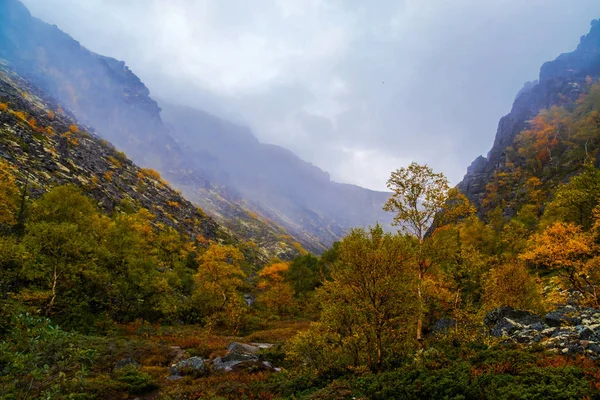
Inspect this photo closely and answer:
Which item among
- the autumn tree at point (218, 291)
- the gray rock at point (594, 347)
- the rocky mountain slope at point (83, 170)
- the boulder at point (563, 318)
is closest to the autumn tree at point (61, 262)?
the autumn tree at point (218, 291)

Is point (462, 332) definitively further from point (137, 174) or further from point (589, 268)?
point (137, 174)

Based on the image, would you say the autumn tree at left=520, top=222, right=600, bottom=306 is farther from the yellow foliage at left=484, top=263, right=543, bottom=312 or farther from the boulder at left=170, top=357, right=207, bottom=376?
the boulder at left=170, top=357, right=207, bottom=376

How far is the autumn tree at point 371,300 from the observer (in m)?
16.4

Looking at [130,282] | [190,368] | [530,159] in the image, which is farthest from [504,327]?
[530,159]

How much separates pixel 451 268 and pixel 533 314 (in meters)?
7.29

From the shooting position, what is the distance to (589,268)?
72.5 ft

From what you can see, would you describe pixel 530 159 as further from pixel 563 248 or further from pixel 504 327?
pixel 504 327

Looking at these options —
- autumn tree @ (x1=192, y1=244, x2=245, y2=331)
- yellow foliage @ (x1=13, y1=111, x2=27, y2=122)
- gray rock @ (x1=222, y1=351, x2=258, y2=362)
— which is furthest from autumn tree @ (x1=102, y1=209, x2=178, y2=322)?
yellow foliage @ (x1=13, y1=111, x2=27, y2=122)

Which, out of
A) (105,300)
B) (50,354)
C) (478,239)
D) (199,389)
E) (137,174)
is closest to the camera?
(50,354)

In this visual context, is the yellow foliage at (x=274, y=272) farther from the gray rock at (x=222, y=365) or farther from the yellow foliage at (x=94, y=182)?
the yellow foliage at (x=94, y=182)

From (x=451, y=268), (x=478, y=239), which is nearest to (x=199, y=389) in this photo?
(x=451, y=268)

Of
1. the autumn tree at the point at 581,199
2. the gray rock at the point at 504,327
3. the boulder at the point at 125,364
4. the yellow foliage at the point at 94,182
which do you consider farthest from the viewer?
the yellow foliage at the point at 94,182

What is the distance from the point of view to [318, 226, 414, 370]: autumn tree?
16.4 m

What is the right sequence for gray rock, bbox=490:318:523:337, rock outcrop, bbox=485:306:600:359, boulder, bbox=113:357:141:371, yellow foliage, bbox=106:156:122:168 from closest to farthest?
1. rock outcrop, bbox=485:306:600:359
2. gray rock, bbox=490:318:523:337
3. boulder, bbox=113:357:141:371
4. yellow foliage, bbox=106:156:122:168
